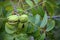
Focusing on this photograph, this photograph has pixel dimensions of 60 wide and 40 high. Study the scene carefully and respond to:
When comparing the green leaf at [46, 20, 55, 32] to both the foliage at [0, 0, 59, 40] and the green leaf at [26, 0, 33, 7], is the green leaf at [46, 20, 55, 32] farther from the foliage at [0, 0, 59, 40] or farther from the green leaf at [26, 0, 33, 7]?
the green leaf at [26, 0, 33, 7]

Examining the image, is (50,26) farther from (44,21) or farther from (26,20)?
(26,20)

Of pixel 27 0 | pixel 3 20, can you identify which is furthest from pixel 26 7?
pixel 3 20

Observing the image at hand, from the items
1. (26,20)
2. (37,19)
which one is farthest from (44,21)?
(26,20)

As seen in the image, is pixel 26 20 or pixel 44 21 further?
pixel 44 21

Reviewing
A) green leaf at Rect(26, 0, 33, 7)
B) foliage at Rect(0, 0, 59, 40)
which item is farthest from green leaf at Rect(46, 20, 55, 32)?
green leaf at Rect(26, 0, 33, 7)

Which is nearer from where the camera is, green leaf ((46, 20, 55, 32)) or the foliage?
the foliage

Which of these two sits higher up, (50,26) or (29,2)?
(29,2)

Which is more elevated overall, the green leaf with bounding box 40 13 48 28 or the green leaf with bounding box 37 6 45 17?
the green leaf with bounding box 37 6 45 17

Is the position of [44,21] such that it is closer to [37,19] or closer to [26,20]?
[37,19]

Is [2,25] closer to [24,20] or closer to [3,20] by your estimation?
[3,20]

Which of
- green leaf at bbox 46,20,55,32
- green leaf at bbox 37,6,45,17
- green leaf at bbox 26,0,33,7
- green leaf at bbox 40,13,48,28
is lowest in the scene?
green leaf at bbox 46,20,55,32

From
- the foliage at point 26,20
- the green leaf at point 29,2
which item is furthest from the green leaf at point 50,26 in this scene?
the green leaf at point 29,2
